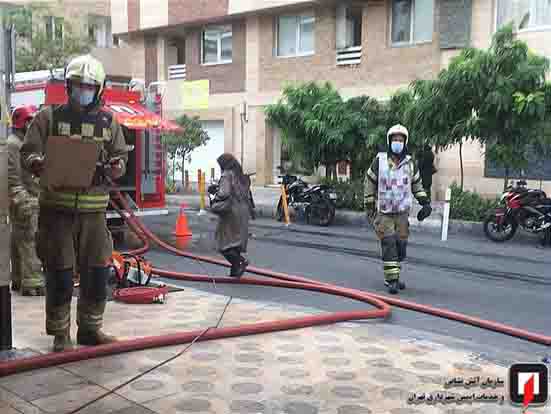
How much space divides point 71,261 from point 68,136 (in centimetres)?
87

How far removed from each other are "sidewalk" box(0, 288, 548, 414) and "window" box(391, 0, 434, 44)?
14686 millimetres

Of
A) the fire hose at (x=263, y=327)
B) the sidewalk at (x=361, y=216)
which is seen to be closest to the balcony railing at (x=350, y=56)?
the sidewalk at (x=361, y=216)

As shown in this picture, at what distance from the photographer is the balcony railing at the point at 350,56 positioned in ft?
67.8

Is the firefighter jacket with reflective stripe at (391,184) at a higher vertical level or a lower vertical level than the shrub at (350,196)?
higher

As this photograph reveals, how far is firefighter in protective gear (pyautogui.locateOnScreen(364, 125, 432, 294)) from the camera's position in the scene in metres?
7.70

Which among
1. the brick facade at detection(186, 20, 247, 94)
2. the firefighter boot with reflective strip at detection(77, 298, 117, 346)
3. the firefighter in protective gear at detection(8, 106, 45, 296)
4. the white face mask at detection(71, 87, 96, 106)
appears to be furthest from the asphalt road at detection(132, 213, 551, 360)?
the brick facade at detection(186, 20, 247, 94)

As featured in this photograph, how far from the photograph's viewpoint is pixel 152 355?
4.83 metres

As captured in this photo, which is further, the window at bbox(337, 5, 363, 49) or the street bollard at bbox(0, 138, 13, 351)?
the window at bbox(337, 5, 363, 49)

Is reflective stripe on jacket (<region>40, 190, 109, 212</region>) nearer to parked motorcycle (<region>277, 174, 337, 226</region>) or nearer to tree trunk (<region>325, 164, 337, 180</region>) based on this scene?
parked motorcycle (<region>277, 174, 337, 226</region>)

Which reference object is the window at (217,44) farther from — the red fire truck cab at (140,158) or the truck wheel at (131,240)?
the truck wheel at (131,240)

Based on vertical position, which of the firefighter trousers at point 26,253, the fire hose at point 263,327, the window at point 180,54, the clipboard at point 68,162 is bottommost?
the fire hose at point 263,327

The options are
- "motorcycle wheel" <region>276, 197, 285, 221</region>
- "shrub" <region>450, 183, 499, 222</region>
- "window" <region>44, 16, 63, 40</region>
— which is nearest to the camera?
"shrub" <region>450, 183, 499, 222</region>

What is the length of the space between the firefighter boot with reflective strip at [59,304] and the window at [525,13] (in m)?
14.9

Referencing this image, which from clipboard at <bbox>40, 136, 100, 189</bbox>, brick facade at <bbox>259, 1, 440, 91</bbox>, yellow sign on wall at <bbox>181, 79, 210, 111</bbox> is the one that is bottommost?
clipboard at <bbox>40, 136, 100, 189</bbox>
